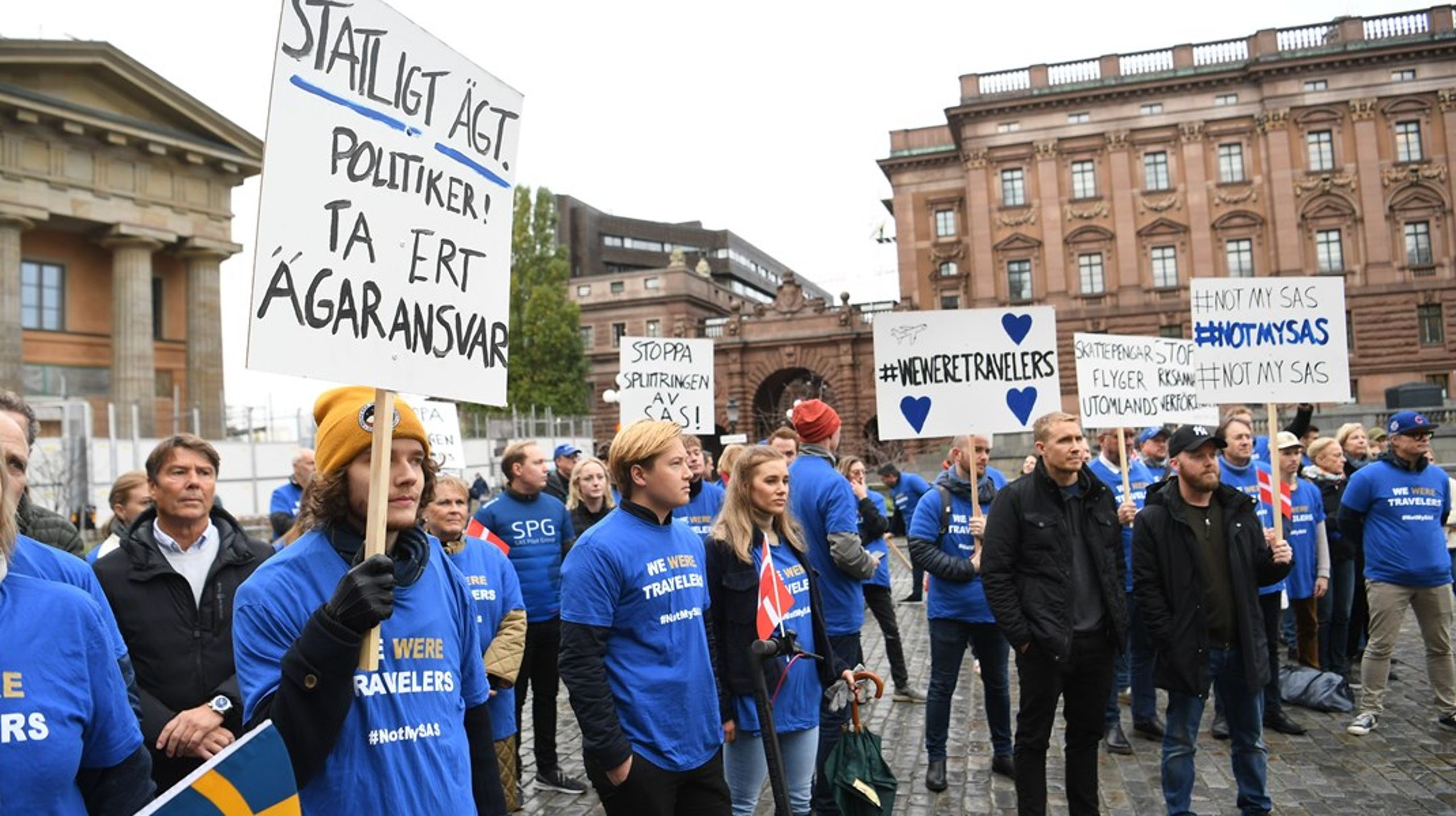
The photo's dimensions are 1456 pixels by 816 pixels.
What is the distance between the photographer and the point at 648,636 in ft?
12.7

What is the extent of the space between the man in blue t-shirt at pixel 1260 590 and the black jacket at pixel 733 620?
393cm

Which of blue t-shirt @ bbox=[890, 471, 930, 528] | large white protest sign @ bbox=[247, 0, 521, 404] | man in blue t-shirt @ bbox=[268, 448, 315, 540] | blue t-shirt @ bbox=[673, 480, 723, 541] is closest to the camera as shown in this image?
large white protest sign @ bbox=[247, 0, 521, 404]

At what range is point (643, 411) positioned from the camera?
1086 cm

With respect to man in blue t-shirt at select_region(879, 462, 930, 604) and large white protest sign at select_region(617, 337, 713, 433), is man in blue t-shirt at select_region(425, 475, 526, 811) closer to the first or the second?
large white protest sign at select_region(617, 337, 713, 433)

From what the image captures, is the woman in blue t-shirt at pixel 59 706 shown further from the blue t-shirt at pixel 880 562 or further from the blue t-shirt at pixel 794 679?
the blue t-shirt at pixel 880 562

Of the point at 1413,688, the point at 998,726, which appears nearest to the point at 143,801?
the point at 998,726

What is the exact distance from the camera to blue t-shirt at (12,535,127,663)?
2.68 meters

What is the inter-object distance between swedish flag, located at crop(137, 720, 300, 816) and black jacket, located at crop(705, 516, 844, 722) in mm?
2577

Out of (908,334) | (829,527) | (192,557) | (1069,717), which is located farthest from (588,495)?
(1069,717)

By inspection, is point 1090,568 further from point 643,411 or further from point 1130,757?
point 643,411

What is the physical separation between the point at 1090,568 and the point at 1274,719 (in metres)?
3.38

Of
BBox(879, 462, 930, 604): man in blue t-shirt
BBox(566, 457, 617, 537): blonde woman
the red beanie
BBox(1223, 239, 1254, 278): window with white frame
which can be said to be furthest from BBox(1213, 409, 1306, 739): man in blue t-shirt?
BBox(1223, 239, 1254, 278): window with white frame

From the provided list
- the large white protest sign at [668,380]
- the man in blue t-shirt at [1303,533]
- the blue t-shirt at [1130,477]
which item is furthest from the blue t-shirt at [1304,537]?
the large white protest sign at [668,380]

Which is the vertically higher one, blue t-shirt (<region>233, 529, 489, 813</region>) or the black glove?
the black glove
